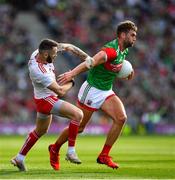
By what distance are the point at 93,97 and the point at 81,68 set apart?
1.00 m

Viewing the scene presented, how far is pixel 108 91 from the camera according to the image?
40.9 feet

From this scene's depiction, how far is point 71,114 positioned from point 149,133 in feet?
65.0

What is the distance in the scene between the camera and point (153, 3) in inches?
1358

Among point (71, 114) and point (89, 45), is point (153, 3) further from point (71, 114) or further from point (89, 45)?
point (71, 114)

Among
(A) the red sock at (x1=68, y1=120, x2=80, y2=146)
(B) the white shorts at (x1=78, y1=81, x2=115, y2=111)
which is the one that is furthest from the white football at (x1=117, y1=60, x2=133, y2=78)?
(A) the red sock at (x1=68, y1=120, x2=80, y2=146)

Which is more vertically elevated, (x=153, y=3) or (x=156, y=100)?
(x=153, y=3)

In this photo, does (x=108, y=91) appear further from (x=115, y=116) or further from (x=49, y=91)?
(x=49, y=91)

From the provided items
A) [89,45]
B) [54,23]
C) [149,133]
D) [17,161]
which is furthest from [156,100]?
[17,161]

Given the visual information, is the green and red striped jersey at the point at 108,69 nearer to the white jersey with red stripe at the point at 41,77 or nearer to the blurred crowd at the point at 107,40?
the white jersey with red stripe at the point at 41,77

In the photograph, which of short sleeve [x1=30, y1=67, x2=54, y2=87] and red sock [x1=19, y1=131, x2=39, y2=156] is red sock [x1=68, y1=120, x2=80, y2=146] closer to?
red sock [x1=19, y1=131, x2=39, y2=156]

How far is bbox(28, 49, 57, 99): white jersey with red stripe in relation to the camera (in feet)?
36.7

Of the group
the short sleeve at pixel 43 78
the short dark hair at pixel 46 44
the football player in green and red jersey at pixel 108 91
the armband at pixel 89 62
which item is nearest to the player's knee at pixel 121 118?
the football player in green and red jersey at pixel 108 91

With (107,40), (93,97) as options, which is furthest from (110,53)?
(107,40)

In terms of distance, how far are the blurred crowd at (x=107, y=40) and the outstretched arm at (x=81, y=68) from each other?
17.4 meters
